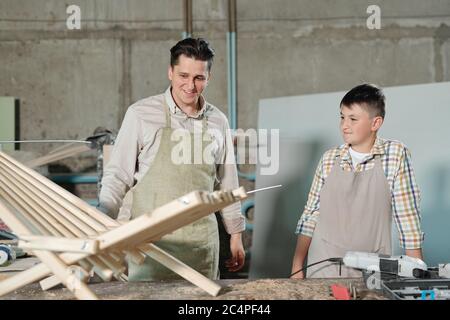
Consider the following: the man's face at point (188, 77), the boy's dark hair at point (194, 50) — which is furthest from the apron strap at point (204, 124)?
the boy's dark hair at point (194, 50)

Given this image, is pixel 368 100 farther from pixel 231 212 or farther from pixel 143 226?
pixel 143 226

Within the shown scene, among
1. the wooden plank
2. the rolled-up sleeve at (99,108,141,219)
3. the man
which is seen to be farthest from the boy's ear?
the wooden plank

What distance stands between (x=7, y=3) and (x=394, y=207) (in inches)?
115

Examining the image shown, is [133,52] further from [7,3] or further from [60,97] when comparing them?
[7,3]

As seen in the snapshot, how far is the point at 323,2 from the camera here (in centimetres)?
386

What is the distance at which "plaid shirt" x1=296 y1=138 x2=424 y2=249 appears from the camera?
2227 millimetres

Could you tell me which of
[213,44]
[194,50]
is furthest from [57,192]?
[213,44]

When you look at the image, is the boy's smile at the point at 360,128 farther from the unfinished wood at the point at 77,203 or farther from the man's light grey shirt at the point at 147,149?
the unfinished wood at the point at 77,203

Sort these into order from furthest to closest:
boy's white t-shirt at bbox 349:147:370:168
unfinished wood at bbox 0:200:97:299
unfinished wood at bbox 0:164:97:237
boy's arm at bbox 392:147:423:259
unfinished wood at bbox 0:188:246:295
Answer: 1. boy's white t-shirt at bbox 349:147:370:168
2. boy's arm at bbox 392:147:423:259
3. unfinished wood at bbox 0:164:97:237
4. unfinished wood at bbox 0:200:97:299
5. unfinished wood at bbox 0:188:246:295

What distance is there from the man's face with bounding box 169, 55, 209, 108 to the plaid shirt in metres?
0.64

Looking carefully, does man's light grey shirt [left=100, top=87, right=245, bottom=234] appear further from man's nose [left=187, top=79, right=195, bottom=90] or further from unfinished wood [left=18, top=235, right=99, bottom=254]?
unfinished wood [left=18, top=235, right=99, bottom=254]

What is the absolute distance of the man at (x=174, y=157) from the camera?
2.34 metres
